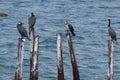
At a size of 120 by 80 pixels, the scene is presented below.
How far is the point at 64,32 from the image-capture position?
1906 inches

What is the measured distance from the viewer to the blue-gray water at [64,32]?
35.2 meters

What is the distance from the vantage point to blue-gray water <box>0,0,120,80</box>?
3521 centimetres

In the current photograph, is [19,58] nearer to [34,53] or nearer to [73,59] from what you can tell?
[34,53]

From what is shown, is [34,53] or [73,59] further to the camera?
[73,59]

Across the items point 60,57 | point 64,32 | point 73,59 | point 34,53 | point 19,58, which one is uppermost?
point 34,53

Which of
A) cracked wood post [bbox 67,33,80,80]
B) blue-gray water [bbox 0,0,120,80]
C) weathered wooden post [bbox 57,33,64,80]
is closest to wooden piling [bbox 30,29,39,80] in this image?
weathered wooden post [bbox 57,33,64,80]

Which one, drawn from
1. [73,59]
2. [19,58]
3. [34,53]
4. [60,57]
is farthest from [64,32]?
[19,58]

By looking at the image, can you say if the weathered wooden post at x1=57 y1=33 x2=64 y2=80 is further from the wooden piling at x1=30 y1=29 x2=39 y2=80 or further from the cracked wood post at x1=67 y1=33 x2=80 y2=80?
the wooden piling at x1=30 y1=29 x2=39 y2=80

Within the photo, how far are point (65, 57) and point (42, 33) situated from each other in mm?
9192

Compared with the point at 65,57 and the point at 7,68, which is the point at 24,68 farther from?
the point at 65,57

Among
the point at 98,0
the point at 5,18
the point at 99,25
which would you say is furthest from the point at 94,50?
the point at 98,0

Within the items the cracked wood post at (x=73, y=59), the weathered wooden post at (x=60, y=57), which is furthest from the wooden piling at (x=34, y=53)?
the cracked wood post at (x=73, y=59)

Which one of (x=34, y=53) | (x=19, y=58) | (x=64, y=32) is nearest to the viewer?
(x=19, y=58)

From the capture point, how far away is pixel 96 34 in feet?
152
